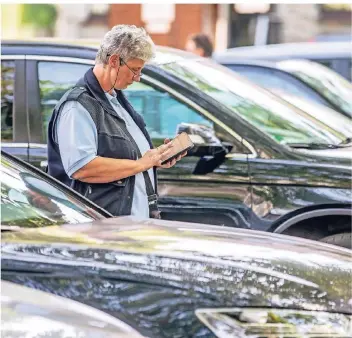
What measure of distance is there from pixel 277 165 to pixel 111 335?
3.02 metres

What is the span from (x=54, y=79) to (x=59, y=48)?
182 millimetres

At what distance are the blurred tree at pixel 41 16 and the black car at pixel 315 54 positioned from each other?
63.5ft

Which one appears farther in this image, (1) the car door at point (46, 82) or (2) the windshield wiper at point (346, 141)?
(2) the windshield wiper at point (346, 141)

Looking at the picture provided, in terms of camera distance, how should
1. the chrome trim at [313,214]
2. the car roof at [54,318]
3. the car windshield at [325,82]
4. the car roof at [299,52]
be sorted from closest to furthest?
the car roof at [54,318] → the chrome trim at [313,214] → the car windshield at [325,82] → the car roof at [299,52]

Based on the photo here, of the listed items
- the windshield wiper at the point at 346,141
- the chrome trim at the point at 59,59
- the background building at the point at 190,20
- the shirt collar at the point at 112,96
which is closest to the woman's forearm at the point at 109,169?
the shirt collar at the point at 112,96

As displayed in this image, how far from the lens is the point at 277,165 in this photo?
229 inches

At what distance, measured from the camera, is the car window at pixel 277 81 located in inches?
337

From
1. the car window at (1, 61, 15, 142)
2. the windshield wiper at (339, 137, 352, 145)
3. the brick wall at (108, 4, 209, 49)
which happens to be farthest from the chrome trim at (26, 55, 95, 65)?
the brick wall at (108, 4, 209, 49)

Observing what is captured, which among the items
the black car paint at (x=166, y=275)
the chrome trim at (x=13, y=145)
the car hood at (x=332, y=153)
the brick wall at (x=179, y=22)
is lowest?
the black car paint at (x=166, y=275)

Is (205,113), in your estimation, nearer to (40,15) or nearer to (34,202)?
(34,202)

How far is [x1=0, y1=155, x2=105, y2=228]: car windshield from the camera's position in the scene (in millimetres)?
3686

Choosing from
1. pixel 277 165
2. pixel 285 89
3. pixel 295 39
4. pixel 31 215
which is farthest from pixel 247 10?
pixel 31 215

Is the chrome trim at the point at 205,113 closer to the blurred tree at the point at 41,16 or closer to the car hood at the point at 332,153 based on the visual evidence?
the car hood at the point at 332,153

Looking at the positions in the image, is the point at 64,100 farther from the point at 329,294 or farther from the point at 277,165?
the point at 329,294
